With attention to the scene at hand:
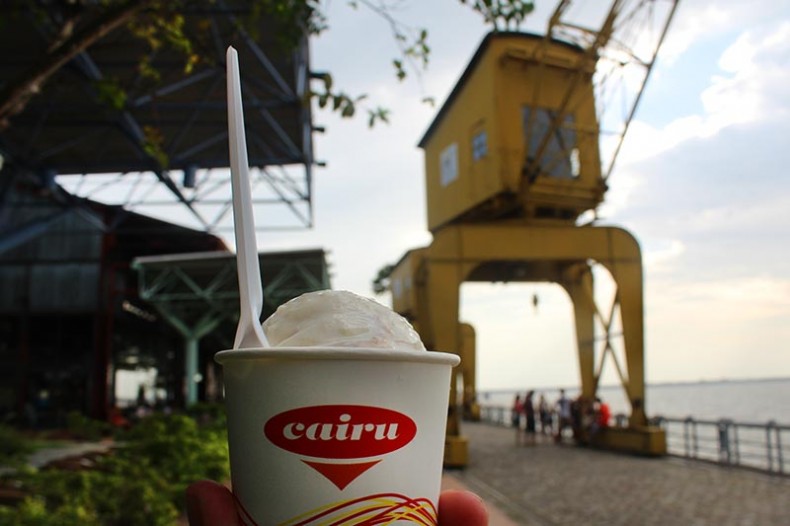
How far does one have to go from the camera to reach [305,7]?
5281 millimetres

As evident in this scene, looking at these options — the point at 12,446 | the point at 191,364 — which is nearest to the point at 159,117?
the point at 12,446

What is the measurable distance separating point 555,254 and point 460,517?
43.0ft

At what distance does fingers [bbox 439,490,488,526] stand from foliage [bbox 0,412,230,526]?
4186 mm

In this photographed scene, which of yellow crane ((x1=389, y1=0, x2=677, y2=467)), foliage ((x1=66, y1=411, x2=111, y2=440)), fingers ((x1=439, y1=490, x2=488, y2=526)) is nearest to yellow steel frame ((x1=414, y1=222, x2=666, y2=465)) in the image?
yellow crane ((x1=389, y1=0, x2=677, y2=467))

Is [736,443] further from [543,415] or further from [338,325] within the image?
[338,325]

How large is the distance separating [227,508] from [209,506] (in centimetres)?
4

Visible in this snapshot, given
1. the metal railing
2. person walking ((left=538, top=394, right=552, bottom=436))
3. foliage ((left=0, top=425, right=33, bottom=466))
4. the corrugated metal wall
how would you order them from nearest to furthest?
the metal railing < foliage ((left=0, top=425, right=33, bottom=466)) < person walking ((left=538, top=394, right=552, bottom=436)) < the corrugated metal wall

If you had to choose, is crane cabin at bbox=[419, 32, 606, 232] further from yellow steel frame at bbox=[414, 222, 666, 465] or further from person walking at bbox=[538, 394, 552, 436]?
person walking at bbox=[538, 394, 552, 436]

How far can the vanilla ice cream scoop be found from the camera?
4.50 feet

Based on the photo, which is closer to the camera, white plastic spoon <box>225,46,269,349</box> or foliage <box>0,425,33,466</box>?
white plastic spoon <box>225,46,269,349</box>

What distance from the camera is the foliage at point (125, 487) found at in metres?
4.83

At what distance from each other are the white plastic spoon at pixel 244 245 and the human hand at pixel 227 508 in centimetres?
35

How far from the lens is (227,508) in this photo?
54.9 inches

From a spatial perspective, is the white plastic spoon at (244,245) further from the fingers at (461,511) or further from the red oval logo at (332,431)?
the fingers at (461,511)
